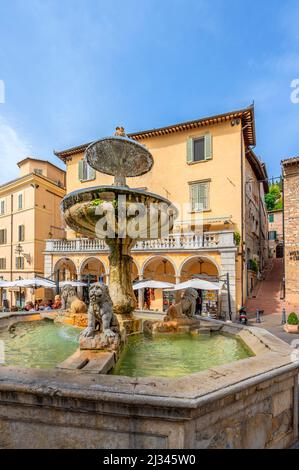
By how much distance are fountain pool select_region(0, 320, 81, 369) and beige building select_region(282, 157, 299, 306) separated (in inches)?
657

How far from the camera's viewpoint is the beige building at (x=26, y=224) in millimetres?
27047

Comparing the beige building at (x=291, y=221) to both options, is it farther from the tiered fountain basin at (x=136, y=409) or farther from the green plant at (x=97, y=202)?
the tiered fountain basin at (x=136, y=409)

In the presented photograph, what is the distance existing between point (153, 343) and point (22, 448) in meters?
3.11

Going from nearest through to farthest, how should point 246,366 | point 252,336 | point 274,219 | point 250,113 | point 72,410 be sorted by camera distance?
A: point 72,410 < point 246,366 < point 252,336 < point 250,113 < point 274,219

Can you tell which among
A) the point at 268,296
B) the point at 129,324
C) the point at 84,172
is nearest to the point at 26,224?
the point at 84,172

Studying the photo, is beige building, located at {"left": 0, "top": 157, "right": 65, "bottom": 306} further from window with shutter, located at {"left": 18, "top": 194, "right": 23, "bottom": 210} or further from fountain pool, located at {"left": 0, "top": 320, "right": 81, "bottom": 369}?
fountain pool, located at {"left": 0, "top": 320, "right": 81, "bottom": 369}

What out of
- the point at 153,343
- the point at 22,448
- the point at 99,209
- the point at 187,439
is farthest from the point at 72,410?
the point at 99,209

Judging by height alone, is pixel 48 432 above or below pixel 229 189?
below

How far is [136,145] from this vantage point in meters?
7.05

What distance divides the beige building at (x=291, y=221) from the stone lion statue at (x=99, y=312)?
17718 mm

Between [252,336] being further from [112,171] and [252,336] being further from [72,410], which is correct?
[112,171]

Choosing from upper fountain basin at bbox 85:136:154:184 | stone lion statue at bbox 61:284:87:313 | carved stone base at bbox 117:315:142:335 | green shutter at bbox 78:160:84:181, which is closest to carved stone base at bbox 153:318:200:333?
carved stone base at bbox 117:315:142:335

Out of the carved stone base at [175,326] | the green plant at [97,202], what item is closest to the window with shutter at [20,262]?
the carved stone base at [175,326]

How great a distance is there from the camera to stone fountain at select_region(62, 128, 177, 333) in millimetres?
5660
